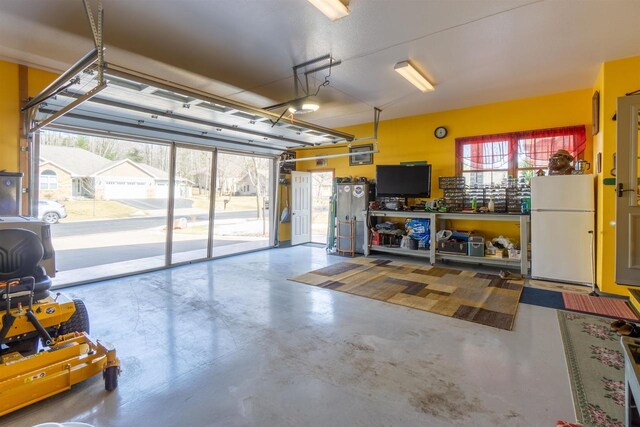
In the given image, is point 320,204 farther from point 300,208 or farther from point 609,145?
point 609,145

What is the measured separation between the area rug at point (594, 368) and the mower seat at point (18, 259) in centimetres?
394

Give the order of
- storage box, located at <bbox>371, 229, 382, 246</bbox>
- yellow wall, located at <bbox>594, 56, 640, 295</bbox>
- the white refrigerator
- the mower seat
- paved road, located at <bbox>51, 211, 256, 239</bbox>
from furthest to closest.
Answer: storage box, located at <bbox>371, 229, 382, 246</bbox>, paved road, located at <bbox>51, 211, 256, 239</bbox>, the white refrigerator, yellow wall, located at <bbox>594, 56, 640, 295</bbox>, the mower seat

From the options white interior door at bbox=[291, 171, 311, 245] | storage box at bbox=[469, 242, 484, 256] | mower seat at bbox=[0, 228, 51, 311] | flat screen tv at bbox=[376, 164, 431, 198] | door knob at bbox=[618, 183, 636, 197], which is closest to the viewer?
mower seat at bbox=[0, 228, 51, 311]

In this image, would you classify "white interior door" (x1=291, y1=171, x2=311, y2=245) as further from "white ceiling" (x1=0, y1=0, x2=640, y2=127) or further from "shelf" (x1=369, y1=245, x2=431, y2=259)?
"white ceiling" (x1=0, y1=0, x2=640, y2=127)

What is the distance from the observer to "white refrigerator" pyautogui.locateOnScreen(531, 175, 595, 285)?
4.66 metres

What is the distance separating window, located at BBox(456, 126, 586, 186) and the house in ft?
19.7

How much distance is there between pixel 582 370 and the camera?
97.9 inches

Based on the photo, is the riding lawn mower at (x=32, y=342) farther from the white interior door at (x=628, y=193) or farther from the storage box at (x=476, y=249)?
the storage box at (x=476, y=249)

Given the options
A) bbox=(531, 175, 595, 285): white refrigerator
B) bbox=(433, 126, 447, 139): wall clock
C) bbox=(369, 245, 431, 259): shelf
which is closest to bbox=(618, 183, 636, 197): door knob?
bbox=(531, 175, 595, 285): white refrigerator

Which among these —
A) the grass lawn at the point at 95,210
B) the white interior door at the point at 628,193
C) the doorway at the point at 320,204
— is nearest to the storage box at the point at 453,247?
the white interior door at the point at 628,193

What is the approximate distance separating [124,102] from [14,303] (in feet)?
11.0

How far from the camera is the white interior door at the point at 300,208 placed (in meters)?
8.80

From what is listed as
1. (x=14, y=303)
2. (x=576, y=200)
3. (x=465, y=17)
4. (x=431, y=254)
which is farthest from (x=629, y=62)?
(x=14, y=303)

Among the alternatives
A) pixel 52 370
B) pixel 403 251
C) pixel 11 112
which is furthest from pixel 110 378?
pixel 403 251
